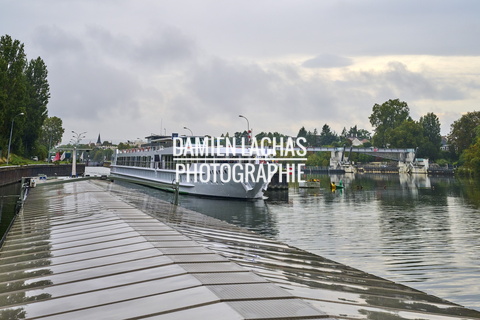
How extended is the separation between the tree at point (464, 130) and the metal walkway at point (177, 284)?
175335 millimetres

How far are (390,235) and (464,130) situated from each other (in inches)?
6346

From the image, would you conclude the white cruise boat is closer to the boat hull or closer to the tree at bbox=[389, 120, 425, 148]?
the boat hull

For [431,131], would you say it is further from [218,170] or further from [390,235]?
[390,235]

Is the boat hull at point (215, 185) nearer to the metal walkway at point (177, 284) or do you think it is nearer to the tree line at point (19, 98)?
the tree line at point (19, 98)

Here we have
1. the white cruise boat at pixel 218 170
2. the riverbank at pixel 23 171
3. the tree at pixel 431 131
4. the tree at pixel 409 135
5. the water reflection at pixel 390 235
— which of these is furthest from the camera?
the tree at pixel 431 131

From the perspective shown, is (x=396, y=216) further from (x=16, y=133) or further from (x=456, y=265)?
(x=16, y=133)

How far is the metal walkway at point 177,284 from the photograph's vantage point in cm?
610

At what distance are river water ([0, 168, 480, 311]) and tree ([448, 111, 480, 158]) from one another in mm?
131605

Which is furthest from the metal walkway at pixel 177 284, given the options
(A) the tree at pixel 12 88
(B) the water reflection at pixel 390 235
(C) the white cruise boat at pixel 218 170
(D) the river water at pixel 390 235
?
(A) the tree at pixel 12 88

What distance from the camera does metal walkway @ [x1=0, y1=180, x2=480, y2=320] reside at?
610 cm

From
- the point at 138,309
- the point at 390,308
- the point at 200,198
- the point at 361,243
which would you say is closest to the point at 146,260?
the point at 138,309

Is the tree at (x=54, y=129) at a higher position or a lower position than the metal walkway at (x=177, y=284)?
higher

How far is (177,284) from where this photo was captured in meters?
7.07

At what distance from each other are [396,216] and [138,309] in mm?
35702
